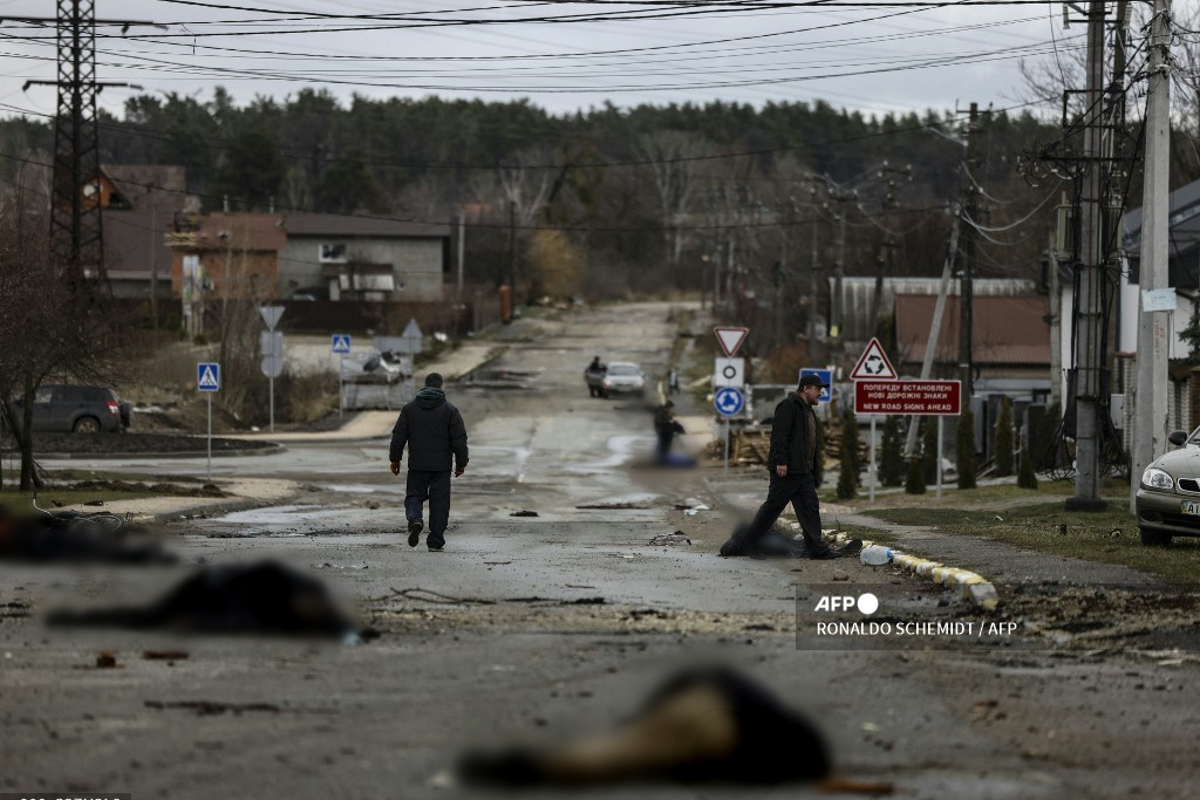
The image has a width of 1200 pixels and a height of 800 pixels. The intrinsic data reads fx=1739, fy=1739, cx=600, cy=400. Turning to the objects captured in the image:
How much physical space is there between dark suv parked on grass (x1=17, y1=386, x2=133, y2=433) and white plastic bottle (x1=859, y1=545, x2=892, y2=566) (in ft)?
119

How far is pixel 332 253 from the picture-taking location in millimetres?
112500

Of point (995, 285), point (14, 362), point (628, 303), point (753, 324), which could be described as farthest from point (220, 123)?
point (14, 362)

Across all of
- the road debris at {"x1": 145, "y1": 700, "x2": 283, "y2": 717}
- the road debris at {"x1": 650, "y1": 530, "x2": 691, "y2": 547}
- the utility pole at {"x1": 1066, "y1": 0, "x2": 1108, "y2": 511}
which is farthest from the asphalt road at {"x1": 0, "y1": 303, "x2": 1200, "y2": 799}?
the utility pole at {"x1": 1066, "y1": 0, "x2": 1108, "y2": 511}

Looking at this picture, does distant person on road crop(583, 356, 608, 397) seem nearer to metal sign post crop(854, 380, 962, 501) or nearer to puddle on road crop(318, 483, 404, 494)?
puddle on road crop(318, 483, 404, 494)

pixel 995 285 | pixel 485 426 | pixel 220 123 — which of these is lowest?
pixel 485 426

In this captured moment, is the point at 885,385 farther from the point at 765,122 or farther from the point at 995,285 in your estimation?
the point at 765,122

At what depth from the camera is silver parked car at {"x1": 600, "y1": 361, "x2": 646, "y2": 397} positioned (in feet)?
225

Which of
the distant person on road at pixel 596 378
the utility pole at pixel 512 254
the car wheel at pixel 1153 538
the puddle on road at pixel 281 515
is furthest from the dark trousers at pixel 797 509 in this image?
the utility pole at pixel 512 254

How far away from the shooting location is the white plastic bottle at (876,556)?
16.6 meters

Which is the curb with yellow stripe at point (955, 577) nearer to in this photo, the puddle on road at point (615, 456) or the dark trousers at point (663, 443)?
the dark trousers at point (663, 443)

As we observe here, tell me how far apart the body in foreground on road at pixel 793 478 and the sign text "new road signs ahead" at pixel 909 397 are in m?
10.7

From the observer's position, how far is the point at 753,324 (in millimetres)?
90625

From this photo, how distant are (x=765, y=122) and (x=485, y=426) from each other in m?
141

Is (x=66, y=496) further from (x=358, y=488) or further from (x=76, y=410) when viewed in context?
(x=76, y=410)
